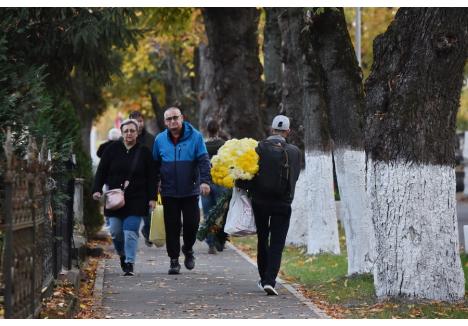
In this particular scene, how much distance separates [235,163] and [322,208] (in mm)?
5496

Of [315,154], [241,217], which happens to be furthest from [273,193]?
[315,154]

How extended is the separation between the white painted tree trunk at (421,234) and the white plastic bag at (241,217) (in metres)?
1.71

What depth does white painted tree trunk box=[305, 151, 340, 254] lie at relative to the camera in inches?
716

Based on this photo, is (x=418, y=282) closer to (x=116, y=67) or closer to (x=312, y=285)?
(x=312, y=285)

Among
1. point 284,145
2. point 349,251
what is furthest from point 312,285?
point 284,145

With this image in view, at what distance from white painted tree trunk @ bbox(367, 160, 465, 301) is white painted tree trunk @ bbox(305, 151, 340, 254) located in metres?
6.28

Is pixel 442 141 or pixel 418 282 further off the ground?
pixel 442 141

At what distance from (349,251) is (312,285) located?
792mm

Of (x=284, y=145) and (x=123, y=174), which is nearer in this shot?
(x=284, y=145)

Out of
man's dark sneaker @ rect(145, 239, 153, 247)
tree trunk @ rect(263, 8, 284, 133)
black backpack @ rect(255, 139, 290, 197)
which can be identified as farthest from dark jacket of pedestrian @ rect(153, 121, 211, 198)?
tree trunk @ rect(263, 8, 284, 133)

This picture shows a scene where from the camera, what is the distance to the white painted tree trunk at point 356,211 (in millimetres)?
14438

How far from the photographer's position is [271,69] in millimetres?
28922

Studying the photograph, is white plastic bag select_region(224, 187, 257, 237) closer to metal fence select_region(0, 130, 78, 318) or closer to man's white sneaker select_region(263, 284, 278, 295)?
man's white sneaker select_region(263, 284, 278, 295)

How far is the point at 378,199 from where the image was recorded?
12016 mm
